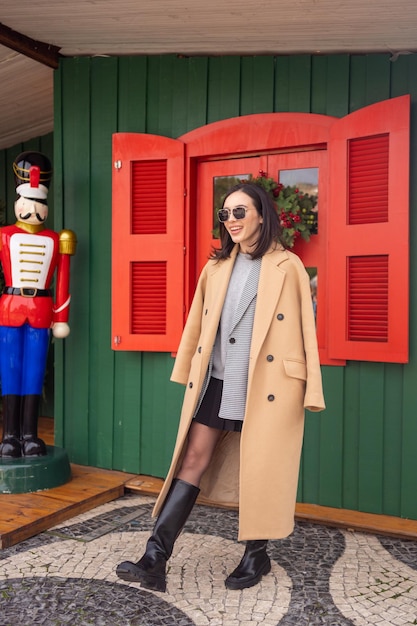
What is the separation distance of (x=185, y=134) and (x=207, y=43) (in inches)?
21.5

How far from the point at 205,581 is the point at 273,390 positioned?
0.89 meters

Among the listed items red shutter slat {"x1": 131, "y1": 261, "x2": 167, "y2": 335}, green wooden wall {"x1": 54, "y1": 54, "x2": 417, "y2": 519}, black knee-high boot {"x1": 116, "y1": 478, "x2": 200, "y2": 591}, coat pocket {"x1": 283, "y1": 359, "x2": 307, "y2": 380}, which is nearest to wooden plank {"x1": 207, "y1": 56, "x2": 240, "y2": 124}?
green wooden wall {"x1": 54, "y1": 54, "x2": 417, "y2": 519}

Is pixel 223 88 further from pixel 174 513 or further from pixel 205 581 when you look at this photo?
pixel 205 581

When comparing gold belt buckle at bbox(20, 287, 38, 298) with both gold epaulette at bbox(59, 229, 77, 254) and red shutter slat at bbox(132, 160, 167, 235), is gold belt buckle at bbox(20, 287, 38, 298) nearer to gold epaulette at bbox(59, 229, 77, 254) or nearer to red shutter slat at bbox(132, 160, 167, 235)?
gold epaulette at bbox(59, 229, 77, 254)

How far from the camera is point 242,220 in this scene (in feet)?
8.57

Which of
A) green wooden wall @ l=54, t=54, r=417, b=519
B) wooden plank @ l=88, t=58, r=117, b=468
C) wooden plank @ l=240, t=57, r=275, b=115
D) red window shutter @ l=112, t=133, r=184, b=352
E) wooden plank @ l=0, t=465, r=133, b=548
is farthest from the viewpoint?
wooden plank @ l=88, t=58, r=117, b=468

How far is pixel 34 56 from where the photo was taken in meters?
4.12

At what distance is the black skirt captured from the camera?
258 cm

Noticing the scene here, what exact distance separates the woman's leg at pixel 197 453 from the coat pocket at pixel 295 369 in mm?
405

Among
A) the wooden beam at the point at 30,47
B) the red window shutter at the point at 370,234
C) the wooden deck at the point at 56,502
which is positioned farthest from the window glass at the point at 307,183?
the wooden deck at the point at 56,502

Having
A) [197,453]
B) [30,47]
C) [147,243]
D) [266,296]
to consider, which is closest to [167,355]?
[147,243]

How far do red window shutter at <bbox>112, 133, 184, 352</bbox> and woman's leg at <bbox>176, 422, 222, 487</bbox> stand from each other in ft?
4.45

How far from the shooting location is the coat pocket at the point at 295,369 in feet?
8.31

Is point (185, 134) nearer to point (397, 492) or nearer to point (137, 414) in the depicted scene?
point (137, 414)
